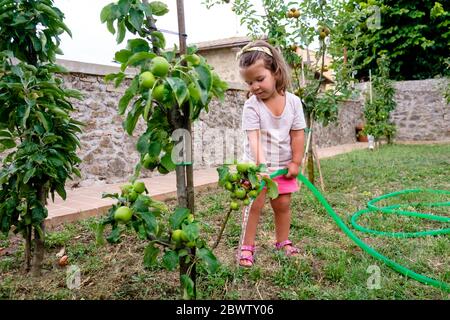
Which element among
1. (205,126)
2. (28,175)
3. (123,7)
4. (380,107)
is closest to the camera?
(123,7)

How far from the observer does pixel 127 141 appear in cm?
471

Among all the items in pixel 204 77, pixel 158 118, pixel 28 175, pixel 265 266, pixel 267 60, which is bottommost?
pixel 265 266

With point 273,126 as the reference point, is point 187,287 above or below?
below

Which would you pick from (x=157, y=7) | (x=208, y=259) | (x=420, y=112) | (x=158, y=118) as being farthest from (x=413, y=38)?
(x=208, y=259)

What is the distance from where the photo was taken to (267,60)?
6.71 ft

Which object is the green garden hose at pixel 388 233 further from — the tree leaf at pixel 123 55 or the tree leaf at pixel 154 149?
the tree leaf at pixel 123 55

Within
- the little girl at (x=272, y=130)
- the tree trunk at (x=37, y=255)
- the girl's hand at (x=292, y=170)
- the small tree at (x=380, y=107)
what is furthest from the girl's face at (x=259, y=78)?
the small tree at (x=380, y=107)

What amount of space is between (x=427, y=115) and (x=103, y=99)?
386 inches

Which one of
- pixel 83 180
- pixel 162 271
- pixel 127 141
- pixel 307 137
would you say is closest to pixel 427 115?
pixel 307 137

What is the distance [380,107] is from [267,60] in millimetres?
8218

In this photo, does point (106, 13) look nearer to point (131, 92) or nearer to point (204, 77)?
point (131, 92)

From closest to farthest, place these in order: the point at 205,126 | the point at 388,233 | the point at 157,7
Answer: the point at 157,7, the point at 388,233, the point at 205,126

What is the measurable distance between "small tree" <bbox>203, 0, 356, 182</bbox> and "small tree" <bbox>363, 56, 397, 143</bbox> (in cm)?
535
